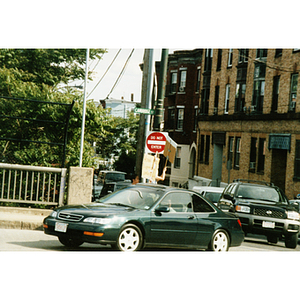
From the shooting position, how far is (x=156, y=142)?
14.4 meters

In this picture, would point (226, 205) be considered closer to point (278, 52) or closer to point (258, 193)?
point (258, 193)

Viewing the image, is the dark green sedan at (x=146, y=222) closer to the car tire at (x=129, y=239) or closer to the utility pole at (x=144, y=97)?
the car tire at (x=129, y=239)

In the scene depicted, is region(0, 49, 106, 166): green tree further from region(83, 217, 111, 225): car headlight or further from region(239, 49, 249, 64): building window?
region(239, 49, 249, 64): building window

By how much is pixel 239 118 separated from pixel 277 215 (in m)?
21.1

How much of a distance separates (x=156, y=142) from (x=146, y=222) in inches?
222

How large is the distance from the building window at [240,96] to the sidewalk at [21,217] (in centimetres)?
2380

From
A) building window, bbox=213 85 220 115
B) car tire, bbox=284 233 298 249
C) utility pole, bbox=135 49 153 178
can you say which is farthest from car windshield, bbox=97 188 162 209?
building window, bbox=213 85 220 115

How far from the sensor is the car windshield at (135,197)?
9453 mm

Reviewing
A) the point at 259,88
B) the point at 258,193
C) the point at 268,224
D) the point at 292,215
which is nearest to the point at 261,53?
the point at 259,88

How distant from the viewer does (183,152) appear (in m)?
46.8

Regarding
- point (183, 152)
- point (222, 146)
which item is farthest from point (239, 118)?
point (183, 152)
